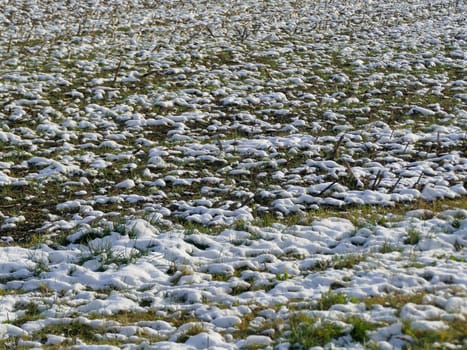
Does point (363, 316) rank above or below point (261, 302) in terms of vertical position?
above

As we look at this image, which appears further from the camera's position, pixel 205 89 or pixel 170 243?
pixel 205 89

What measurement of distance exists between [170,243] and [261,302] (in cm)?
187

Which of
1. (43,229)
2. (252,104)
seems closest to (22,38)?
(252,104)

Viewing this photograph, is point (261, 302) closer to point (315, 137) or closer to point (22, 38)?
point (315, 137)

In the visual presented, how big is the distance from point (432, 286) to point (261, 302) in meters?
1.69

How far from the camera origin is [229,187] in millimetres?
9727

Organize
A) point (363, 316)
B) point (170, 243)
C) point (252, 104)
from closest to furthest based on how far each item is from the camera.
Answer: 1. point (363, 316)
2. point (170, 243)
3. point (252, 104)

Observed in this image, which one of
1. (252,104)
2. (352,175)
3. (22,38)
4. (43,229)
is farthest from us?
(22,38)

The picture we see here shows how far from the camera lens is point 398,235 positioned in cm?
766

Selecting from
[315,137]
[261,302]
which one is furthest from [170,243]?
[315,137]

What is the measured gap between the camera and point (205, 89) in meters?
14.6

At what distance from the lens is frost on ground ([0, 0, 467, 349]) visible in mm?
5742

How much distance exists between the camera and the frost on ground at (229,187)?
5.74 meters

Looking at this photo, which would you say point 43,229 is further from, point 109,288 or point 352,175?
point 352,175
